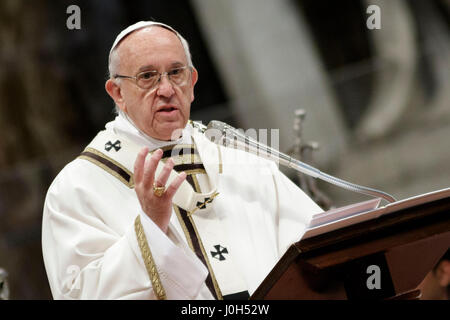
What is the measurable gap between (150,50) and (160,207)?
776 mm

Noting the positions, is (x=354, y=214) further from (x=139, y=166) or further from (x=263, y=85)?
(x=263, y=85)

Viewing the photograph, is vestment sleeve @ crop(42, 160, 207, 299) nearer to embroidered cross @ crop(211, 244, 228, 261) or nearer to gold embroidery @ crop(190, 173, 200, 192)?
embroidered cross @ crop(211, 244, 228, 261)

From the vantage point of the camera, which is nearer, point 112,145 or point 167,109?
point 167,109

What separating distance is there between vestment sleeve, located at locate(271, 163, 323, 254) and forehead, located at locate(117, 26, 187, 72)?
30.0 inches

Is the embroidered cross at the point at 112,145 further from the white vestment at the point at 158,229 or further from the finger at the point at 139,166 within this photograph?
the finger at the point at 139,166

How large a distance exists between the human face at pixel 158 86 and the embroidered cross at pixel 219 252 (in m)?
0.52

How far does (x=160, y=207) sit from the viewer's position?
271cm

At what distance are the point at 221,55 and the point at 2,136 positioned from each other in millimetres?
2733

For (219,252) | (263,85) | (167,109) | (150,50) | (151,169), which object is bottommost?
(219,252)

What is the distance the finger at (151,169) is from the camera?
2557 mm

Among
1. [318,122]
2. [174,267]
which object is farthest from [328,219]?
[318,122]

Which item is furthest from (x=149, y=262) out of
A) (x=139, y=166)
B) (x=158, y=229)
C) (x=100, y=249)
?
(x=139, y=166)

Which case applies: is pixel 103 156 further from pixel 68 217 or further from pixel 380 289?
pixel 380 289

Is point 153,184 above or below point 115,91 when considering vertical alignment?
below
